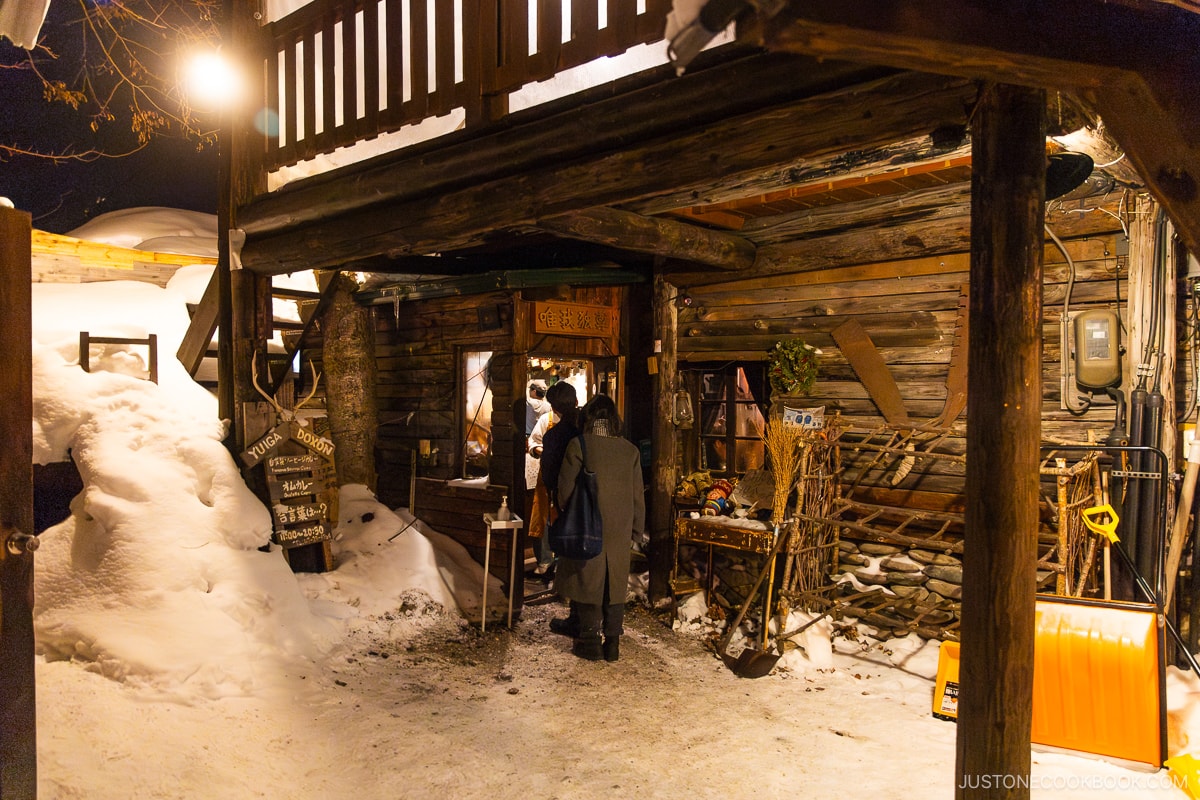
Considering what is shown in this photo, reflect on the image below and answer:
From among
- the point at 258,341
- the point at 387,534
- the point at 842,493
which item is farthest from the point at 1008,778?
the point at 258,341

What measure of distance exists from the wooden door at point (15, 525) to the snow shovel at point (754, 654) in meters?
4.91

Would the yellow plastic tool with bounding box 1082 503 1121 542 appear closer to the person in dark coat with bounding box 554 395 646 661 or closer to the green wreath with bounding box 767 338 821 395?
the green wreath with bounding box 767 338 821 395

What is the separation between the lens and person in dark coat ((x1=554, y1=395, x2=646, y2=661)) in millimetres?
6500

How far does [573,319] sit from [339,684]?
16.9 ft

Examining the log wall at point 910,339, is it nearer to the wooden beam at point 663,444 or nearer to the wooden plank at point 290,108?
the wooden beam at point 663,444

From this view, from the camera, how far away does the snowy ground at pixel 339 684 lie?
429 cm

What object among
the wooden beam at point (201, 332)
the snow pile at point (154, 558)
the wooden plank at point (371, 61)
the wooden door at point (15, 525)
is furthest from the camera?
the wooden beam at point (201, 332)

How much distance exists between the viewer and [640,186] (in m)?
4.41

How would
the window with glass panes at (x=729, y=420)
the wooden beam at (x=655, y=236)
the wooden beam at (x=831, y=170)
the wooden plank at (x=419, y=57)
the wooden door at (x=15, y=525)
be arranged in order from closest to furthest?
1. the wooden door at (x=15, y=525)
2. the wooden beam at (x=831, y=170)
3. the wooden plank at (x=419, y=57)
4. the wooden beam at (x=655, y=236)
5. the window with glass panes at (x=729, y=420)

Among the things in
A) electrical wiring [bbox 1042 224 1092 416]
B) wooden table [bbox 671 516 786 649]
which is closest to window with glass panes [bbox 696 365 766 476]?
wooden table [bbox 671 516 786 649]

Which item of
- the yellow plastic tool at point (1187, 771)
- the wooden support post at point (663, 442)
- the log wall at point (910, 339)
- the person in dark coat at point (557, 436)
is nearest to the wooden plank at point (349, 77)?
the person in dark coat at point (557, 436)

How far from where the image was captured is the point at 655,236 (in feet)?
22.7

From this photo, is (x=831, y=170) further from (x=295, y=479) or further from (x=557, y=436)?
(x=295, y=479)

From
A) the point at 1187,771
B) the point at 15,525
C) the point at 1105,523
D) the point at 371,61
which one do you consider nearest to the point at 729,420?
the point at 1105,523
